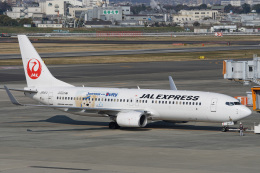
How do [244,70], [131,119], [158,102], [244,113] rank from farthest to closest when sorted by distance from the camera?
[244,70], [158,102], [131,119], [244,113]

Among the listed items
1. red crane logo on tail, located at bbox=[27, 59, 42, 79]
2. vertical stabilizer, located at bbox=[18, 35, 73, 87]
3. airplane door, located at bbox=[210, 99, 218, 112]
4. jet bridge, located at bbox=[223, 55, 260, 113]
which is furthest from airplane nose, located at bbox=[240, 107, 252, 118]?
red crane logo on tail, located at bbox=[27, 59, 42, 79]

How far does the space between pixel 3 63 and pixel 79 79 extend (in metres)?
40.5

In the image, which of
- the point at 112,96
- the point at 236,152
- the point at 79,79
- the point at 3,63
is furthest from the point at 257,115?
the point at 3,63

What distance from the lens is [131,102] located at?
5406cm

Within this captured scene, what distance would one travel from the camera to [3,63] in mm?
140125

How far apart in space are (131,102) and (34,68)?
461 inches

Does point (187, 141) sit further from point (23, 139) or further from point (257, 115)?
point (257, 115)

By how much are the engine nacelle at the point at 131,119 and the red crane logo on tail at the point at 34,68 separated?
36.5 feet

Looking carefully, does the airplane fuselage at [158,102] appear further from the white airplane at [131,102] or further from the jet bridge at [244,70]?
the jet bridge at [244,70]

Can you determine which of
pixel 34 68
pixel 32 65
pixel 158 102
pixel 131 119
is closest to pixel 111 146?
pixel 131 119

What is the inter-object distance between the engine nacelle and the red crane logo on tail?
11131 mm

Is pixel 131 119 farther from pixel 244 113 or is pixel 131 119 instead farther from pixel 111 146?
pixel 244 113

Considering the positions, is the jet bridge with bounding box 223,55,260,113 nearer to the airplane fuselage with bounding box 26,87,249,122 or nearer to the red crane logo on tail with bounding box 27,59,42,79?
the airplane fuselage with bounding box 26,87,249,122

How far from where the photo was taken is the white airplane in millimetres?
51094
